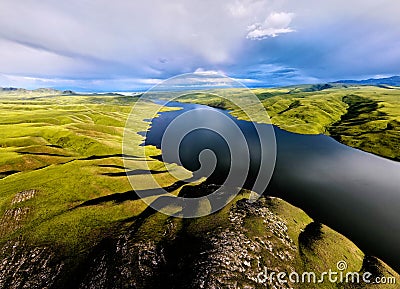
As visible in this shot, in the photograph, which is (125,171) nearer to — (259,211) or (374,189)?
(259,211)

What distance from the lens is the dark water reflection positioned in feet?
163

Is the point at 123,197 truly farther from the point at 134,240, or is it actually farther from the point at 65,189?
the point at 134,240

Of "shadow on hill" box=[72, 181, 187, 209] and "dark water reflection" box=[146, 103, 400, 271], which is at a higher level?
"dark water reflection" box=[146, 103, 400, 271]

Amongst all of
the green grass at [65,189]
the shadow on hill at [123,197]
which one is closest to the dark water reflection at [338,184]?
the shadow on hill at [123,197]

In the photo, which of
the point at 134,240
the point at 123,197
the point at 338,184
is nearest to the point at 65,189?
the point at 123,197

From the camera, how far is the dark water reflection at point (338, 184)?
49750 millimetres

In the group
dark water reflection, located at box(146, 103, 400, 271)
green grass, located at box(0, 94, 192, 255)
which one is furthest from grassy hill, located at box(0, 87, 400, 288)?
dark water reflection, located at box(146, 103, 400, 271)

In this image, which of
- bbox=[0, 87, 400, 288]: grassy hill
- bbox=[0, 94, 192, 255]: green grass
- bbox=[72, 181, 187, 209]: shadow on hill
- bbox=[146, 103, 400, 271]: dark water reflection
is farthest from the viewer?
bbox=[146, 103, 400, 271]: dark water reflection

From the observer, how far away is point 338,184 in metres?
75.5

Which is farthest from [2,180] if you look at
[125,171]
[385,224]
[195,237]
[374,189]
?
[374,189]

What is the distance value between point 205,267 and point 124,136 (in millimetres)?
113574

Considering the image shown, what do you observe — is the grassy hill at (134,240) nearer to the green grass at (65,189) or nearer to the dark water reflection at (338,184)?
the green grass at (65,189)

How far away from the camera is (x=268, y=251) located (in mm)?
35219

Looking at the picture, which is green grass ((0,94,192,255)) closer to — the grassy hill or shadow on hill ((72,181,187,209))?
the grassy hill
